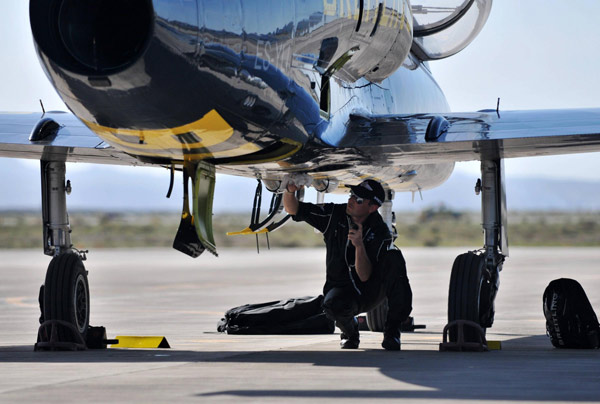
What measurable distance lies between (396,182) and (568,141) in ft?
14.8

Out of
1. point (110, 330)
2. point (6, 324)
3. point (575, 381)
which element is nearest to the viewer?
point (575, 381)

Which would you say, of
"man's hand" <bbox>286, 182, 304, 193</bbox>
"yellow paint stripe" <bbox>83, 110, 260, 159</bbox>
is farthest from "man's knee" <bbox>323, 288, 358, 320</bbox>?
"yellow paint stripe" <bbox>83, 110, 260, 159</bbox>

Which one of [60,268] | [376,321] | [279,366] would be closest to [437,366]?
[279,366]

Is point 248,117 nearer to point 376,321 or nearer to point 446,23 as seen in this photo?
point 376,321

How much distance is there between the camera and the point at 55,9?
8281 millimetres

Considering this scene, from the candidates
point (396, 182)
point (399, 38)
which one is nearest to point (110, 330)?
point (396, 182)

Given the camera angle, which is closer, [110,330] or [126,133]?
[126,133]

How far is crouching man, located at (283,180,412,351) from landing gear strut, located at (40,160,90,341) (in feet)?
7.79

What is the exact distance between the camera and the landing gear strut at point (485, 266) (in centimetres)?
1139

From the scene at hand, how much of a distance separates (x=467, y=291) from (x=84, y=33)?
488 centimetres

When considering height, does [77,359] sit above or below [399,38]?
below

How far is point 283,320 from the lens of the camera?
47.5 ft

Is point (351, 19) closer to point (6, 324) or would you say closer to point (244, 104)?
point (244, 104)

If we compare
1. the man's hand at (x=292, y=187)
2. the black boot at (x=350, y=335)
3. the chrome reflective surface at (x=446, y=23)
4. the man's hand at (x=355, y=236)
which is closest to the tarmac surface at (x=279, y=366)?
the black boot at (x=350, y=335)
